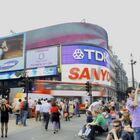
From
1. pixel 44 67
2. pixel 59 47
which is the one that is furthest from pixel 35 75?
pixel 59 47

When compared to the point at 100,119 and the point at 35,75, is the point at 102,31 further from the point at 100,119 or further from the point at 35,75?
the point at 100,119

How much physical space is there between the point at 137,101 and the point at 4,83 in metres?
76.5

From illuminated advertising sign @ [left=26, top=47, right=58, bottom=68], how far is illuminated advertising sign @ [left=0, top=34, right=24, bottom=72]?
226cm

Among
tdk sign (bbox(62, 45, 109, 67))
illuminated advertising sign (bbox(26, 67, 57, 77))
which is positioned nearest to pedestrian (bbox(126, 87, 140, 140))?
tdk sign (bbox(62, 45, 109, 67))

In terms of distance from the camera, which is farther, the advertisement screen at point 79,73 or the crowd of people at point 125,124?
the advertisement screen at point 79,73

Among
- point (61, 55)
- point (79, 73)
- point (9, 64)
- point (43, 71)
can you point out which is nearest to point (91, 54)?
point (79, 73)

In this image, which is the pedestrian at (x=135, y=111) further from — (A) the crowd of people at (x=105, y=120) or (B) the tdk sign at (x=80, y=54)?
(B) the tdk sign at (x=80, y=54)

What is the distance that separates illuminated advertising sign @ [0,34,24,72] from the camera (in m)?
76.2

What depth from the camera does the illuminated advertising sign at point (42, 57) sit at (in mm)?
70188

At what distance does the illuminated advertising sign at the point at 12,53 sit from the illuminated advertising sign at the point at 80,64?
1230 cm

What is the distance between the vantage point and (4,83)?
81.3 metres

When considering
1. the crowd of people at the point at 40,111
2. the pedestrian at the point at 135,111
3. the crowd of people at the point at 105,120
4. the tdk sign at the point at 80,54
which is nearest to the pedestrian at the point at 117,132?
the crowd of people at the point at 105,120

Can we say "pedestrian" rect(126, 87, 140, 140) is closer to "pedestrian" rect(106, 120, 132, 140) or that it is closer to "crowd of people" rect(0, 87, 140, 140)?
"crowd of people" rect(0, 87, 140, 140)

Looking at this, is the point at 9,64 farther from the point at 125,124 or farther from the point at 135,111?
the point at 135,111
